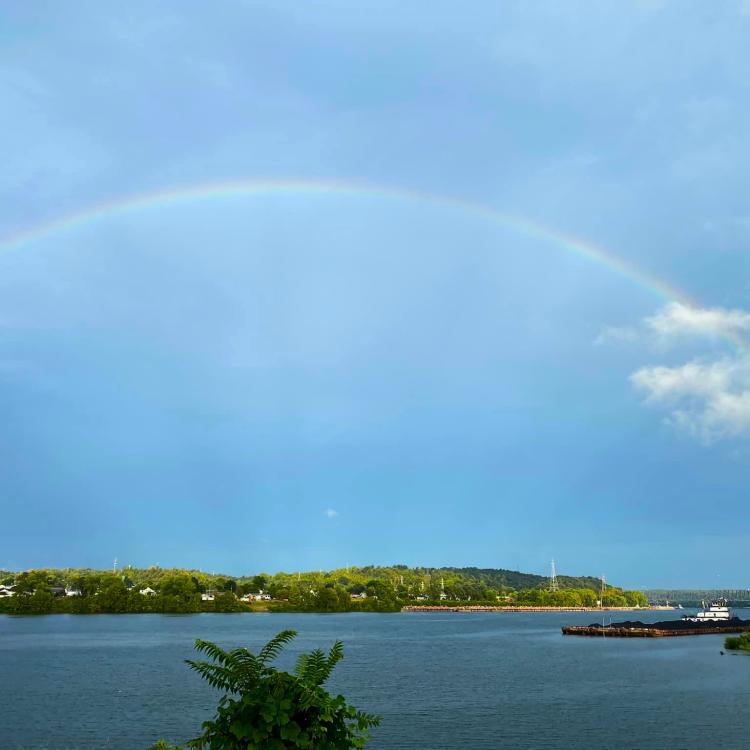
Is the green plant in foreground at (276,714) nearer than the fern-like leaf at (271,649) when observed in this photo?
Yes

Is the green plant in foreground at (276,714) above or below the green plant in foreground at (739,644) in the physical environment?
above

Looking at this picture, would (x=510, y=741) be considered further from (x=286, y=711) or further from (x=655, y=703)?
(x=286, y=711)

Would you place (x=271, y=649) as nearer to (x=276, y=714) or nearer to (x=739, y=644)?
(x=276, y=714)

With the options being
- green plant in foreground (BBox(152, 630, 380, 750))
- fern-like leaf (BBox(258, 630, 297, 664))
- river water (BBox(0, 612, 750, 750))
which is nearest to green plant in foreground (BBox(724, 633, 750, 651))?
river water (BBox(0, 612, 750, 750))

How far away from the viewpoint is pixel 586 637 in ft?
493

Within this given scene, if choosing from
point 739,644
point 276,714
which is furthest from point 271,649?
point 739,644

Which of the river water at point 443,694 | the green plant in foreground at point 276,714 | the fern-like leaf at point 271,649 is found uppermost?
the fern-like leaf at point 271,649

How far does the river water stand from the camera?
45562 millimetres

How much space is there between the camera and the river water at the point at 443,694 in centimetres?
4556

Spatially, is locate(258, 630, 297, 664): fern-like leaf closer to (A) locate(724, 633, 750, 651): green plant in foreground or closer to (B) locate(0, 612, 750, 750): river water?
(B) locate(0, 612, 750, 750): river water

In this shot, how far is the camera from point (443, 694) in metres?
63.5

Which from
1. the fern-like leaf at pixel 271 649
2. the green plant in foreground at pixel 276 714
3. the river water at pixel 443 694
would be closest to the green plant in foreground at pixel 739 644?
the river water at pixel 443 694

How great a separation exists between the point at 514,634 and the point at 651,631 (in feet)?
92.3

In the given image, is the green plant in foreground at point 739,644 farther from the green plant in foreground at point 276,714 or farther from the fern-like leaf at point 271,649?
the green plant in foreground at point 276,714
